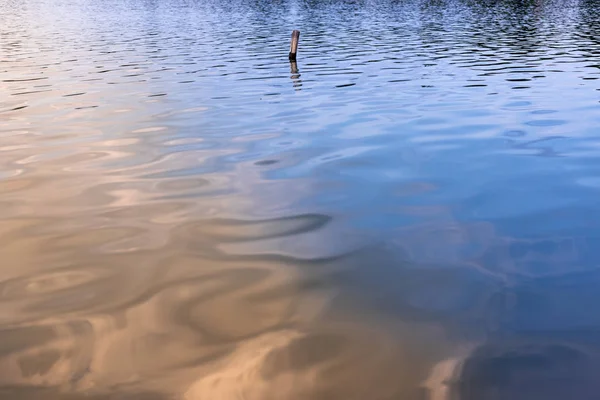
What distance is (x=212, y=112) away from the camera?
1780 centimetres

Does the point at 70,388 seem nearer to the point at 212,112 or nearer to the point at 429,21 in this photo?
the point at 212,112

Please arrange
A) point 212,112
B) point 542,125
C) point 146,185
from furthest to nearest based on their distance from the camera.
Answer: point 212,112 < point 542,125 < point 146,185

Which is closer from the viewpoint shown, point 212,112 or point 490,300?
point 490,300

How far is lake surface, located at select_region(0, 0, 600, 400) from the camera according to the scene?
16.8ft

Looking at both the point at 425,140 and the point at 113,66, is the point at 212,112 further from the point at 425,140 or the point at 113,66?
the point at 113,66

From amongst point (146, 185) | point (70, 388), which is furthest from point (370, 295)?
point (146, 185)

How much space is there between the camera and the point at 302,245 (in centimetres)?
771

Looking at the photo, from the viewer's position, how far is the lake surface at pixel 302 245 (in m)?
5.11

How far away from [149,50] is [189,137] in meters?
24.3

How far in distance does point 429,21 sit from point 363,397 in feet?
182

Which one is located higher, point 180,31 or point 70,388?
point 180,31

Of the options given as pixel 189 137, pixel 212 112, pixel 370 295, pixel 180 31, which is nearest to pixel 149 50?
pixel 180 31

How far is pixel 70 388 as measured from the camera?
4.82m

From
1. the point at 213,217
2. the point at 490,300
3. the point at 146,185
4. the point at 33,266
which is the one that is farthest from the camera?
the point at 146,185
